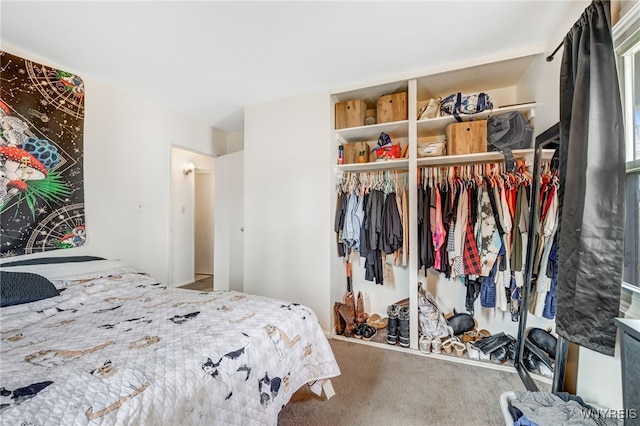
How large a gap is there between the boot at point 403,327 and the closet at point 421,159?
0.16 ft

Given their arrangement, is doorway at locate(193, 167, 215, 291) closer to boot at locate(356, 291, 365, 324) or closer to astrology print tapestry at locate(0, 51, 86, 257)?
astrology print tapestry at locate(0, 51, 86, 257)

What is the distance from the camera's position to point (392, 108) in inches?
93.4

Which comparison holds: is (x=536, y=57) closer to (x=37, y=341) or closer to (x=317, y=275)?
(x=317, y=275)

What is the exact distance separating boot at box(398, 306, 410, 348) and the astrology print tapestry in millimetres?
2815

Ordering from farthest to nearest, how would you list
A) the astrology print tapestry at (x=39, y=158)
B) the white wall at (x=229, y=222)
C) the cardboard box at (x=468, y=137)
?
the white wall at (x=229, y=222)
the cardboard box at (x=468, y=137)
the astrology print tapestry at (x=39, y=158)

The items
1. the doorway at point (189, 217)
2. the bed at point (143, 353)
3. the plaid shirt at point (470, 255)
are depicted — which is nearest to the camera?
the bed at point (143, 353)

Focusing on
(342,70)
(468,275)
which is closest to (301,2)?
(342,70)

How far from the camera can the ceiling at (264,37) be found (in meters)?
1.51

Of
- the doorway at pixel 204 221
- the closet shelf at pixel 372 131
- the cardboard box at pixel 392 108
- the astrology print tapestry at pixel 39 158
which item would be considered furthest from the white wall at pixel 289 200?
the doorway at pixel 204 221

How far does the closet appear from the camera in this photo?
2119 mm

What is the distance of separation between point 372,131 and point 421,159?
0.59 meters

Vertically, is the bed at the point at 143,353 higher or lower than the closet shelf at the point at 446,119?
lower

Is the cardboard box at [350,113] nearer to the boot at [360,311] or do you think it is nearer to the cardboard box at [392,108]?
the cardboard box at [392,108]

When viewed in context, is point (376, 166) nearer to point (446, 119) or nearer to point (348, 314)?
point (446, 119)
